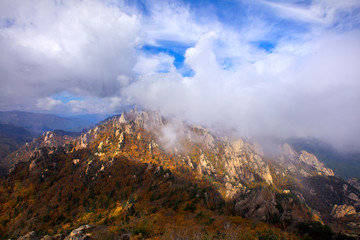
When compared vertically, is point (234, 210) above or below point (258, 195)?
below

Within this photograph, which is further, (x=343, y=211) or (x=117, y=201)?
(x=343, y=211)

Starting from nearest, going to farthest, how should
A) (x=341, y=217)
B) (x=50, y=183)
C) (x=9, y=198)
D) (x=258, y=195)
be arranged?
(x=258, y=195) < (x=9, y=198) < (x=50, y=183) < (x=341, y=217)

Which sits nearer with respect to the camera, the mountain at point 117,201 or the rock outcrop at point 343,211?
the mountain at point 117,201

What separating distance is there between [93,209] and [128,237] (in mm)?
92784

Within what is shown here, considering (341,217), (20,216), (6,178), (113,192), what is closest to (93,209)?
(113,192)

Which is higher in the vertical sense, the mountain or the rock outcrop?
the mountain

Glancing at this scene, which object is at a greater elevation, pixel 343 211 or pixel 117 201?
pixel 117 201

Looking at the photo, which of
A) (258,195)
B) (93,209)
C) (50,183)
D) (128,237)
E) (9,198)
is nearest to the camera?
(128,237)

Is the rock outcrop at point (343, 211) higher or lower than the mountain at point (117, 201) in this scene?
lower

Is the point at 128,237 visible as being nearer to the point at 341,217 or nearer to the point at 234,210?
the point at 234,210

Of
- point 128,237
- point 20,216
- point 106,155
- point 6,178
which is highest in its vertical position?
point 128,237

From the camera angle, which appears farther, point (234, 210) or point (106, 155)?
point (106, 155)

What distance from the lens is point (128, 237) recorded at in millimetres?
27281

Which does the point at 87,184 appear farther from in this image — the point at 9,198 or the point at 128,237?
the point at 128,237
